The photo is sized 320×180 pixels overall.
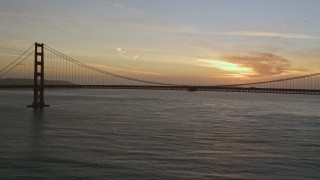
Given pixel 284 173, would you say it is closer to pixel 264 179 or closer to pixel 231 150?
pixel 264 179

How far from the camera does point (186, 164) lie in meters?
22.2

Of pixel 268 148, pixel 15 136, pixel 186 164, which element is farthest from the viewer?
pixel 15 136

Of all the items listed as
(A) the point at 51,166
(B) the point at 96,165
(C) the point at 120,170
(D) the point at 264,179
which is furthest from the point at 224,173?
(A) the point at 51,166

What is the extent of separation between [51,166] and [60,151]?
4458 millimetres

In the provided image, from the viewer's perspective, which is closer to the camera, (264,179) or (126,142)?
(264,179)

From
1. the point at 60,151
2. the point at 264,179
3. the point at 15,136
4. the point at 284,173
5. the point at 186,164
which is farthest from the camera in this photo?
the point at 15,136

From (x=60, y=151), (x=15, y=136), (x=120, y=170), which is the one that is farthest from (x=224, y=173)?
(x=15, y=136)

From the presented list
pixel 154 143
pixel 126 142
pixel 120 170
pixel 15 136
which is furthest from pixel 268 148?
pixel 15 136

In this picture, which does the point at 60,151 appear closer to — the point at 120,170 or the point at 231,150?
the point at 120,170

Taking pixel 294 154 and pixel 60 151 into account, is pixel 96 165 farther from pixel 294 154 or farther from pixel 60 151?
pixel 294 154

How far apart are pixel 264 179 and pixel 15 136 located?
67.3 ft

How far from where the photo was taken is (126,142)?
30.2 m

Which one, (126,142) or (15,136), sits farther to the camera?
(15,136)

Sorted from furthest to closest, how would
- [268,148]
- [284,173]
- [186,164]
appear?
[268,148]
[186,164]
[284,173]
